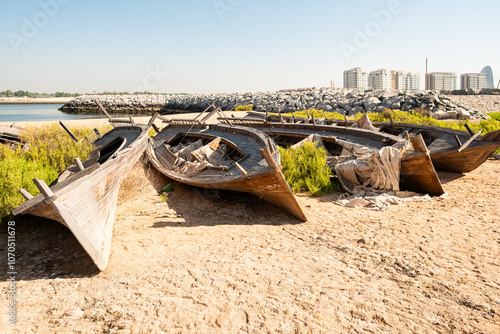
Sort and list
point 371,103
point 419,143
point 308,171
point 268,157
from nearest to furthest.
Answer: point 268,157 < point 419,143 < point 308,171 < point 371,103

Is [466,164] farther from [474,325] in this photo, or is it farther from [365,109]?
[365,109]

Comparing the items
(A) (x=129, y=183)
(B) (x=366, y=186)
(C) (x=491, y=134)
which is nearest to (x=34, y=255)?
(A) (x=129, y=183)

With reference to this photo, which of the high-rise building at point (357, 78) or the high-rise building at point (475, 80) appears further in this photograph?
the high-rise building at point (475, 80)

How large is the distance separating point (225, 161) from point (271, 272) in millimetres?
4138

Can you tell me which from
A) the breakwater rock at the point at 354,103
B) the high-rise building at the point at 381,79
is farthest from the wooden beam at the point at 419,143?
the high-rise building at the point at 381,79

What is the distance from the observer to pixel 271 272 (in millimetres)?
4145

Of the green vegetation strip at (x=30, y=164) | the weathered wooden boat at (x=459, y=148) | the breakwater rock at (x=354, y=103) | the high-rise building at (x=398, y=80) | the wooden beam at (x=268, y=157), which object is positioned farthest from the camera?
the high-rise building at (x=398, y=80)

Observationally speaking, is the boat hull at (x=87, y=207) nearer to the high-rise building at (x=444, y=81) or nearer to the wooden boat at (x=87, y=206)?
the wooden boat at (x=87, y=206)

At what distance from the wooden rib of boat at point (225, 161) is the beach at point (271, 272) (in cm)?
69

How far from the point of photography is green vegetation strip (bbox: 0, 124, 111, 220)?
5.68 meters

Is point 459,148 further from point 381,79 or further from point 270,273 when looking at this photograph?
point 381,79

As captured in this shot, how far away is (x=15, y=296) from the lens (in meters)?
3.66

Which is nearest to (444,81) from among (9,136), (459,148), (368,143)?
(459,148)

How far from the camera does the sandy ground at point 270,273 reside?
3.19 m
